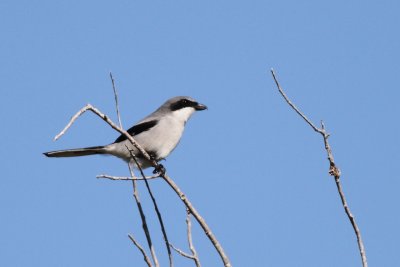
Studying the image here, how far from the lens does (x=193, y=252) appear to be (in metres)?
2.89

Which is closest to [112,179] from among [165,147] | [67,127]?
[67,127]

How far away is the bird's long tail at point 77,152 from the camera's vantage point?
593 cm

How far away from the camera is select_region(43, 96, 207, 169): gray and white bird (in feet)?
20.7

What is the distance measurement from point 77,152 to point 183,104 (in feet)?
4.71

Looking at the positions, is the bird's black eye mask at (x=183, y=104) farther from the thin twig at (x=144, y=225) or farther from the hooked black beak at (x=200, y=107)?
the thin twig at (x=144, y=225)

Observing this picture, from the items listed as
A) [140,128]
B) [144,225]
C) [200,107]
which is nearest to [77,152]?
[140,128]

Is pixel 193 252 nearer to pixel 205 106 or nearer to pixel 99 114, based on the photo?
pixel 99 114

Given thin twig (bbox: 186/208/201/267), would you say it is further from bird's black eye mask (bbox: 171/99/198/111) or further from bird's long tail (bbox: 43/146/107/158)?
bird's black eye mask (bbox: 171/99/198/111)

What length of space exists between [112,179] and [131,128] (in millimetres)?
3374

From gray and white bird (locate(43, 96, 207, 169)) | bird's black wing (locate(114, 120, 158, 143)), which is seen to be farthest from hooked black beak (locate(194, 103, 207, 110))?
bird's black wing (locate(114, 120, 158, 143))

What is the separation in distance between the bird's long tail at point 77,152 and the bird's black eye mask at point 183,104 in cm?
100

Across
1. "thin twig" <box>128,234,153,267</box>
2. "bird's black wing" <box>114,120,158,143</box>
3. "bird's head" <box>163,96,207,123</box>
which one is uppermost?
"bird's head" <box>163,96,207,123</box>

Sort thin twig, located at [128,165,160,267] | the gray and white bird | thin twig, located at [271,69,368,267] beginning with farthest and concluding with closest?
1. the gray and white bird
2. thin twig, located at [128,165,160,267]
3. thin twig, located at [271,69,368,267]

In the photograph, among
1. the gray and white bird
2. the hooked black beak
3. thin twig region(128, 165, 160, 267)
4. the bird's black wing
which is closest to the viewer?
thin twig region(128, 165, 160, 267)
